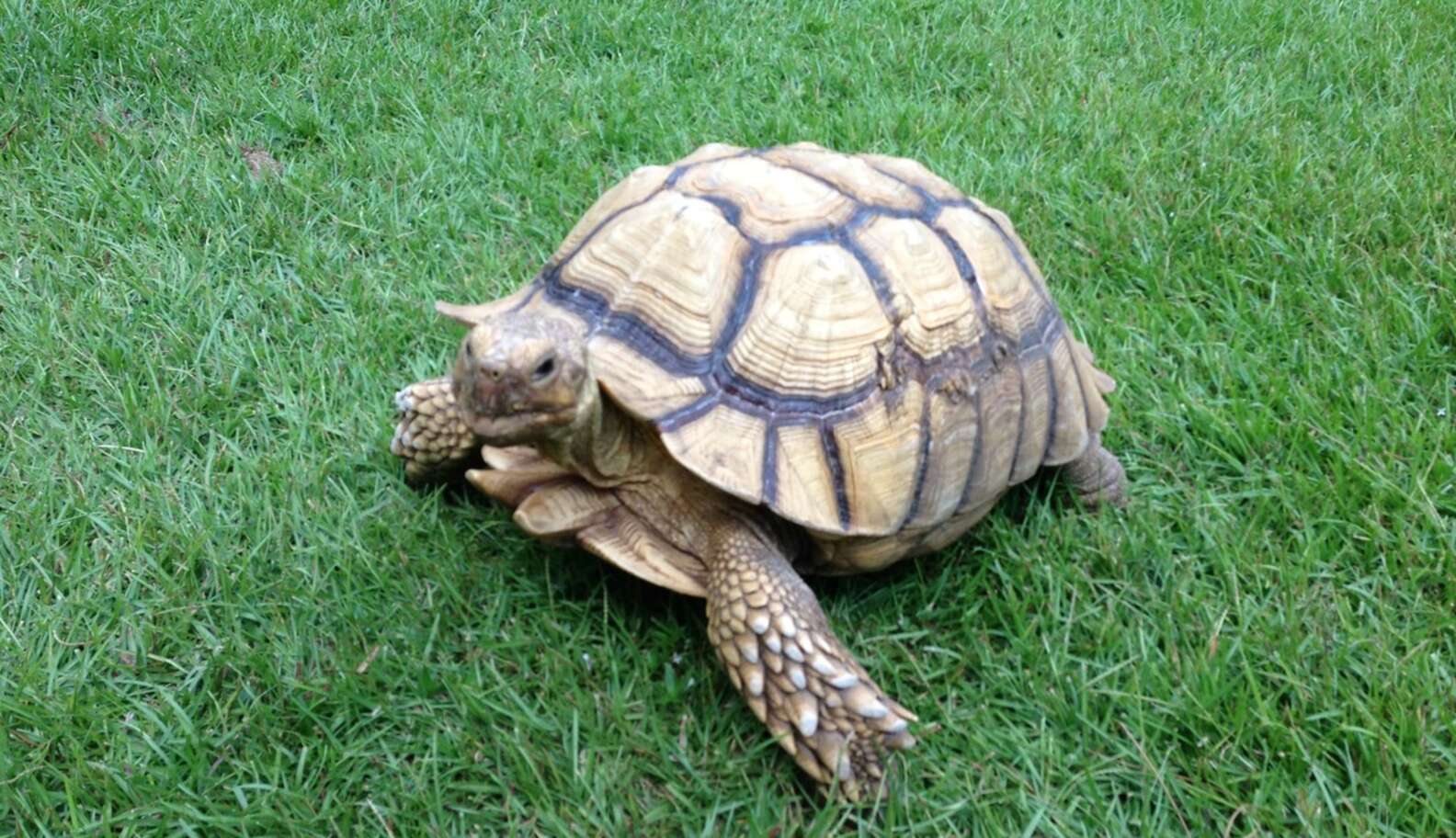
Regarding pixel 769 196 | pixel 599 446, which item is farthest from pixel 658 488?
pixel 769 196

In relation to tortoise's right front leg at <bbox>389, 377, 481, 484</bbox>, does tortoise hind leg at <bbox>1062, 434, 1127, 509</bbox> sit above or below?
below

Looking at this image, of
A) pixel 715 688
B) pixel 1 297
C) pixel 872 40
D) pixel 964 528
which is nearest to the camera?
pixel 715 688

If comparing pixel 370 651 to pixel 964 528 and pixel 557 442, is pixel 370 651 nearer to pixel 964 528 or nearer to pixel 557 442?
pixel 557 442

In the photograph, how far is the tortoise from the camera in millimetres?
1882

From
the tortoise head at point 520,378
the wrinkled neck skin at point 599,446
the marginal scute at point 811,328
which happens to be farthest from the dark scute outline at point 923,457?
the tortoise head at point 520,378

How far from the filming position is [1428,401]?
8.77ft

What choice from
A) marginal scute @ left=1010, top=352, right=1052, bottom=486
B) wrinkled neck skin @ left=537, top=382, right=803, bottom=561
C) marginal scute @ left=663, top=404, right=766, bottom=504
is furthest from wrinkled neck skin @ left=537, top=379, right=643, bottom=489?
marginal scute @ left=1010, top=352, right=1052, bottom=486

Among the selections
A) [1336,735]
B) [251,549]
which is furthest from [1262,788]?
[251,549]

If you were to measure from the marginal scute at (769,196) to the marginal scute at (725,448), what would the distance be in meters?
0.37

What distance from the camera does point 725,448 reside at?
1924 mm

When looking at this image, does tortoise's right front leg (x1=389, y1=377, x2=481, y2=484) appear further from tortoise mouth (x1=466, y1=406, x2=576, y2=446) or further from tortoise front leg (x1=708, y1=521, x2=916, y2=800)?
tortoise front leg (x1=708, y1=521, x2=916, y2=800)

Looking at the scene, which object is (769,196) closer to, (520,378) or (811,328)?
(811,328)

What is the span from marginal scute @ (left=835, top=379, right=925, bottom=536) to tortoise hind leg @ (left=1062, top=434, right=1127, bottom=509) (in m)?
0.53

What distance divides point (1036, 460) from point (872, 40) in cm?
286
